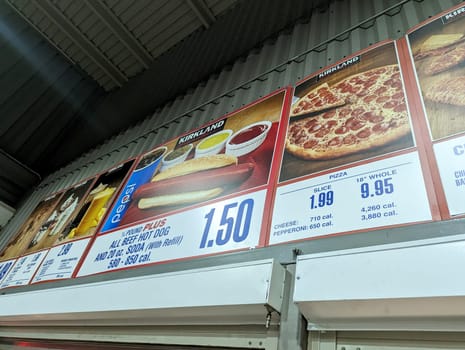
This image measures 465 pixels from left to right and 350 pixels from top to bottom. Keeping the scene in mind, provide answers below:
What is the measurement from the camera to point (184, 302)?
1.35 m

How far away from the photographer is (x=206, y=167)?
2184 millimetres

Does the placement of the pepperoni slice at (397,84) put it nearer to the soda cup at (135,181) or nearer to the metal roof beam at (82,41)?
the soda cup at (135,181)

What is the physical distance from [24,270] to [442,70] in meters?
3.38

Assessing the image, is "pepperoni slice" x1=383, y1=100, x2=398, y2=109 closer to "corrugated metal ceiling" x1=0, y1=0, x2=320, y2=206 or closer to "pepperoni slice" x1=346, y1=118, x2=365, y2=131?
"pepperoni slice" x1=346, y1=118, x2=365, y2=131

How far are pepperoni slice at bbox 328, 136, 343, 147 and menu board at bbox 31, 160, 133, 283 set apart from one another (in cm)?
189

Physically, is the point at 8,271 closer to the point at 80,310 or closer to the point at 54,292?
the point at 54,292

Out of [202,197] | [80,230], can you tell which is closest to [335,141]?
[202,197]

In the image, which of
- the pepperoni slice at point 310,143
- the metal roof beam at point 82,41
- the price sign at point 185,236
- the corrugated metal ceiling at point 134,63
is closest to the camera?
the price sign at point 185,236

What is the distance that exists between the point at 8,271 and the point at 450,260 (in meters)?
3.55

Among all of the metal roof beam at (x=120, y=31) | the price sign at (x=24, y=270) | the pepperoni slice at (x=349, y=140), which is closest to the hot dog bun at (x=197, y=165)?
the pepperoni slice at (x=349, y=140)

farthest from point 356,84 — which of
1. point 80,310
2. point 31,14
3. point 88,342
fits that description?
point 31,14

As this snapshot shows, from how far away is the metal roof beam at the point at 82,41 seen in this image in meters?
4.34

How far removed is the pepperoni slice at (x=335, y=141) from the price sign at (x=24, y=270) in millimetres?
2572

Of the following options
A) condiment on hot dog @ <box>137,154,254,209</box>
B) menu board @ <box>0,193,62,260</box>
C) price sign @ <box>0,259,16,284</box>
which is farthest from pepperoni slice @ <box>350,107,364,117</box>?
price sign @ <box>0,259,16,284</box>
